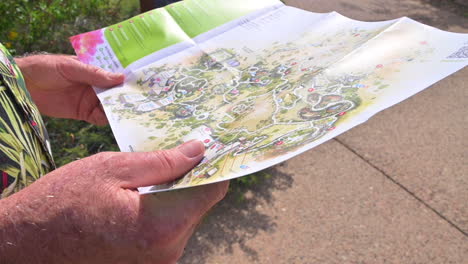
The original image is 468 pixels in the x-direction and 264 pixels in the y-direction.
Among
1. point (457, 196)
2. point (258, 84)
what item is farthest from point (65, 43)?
point (457, 196)

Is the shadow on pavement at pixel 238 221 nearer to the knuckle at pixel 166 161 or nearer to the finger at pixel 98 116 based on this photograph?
the finger at pixel 98 116

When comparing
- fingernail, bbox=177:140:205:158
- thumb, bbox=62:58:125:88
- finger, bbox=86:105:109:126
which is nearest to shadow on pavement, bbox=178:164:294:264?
finger, bbox=86:105:109:126

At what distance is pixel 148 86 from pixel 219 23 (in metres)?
0.36

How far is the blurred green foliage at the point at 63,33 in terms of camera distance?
2740 millimetres

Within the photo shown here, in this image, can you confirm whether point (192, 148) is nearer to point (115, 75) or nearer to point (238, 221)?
point (115, 75)

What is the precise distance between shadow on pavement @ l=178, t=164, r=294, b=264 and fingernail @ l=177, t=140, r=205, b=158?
144cm

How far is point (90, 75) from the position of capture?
142 centimetres

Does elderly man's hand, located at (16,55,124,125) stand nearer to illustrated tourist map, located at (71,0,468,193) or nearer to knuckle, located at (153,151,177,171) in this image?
illustrated tourist map, located at (71,0,468,193)

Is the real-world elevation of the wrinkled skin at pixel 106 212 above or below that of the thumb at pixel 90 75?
below

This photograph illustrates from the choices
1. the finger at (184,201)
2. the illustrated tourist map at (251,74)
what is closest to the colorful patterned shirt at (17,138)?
the illustrated tourist map at (251,74)

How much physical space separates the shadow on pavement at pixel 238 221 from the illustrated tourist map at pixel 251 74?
1.25m

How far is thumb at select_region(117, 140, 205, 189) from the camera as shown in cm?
92

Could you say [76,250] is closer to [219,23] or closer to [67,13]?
[219,23]

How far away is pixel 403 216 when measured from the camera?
7.84 feet
